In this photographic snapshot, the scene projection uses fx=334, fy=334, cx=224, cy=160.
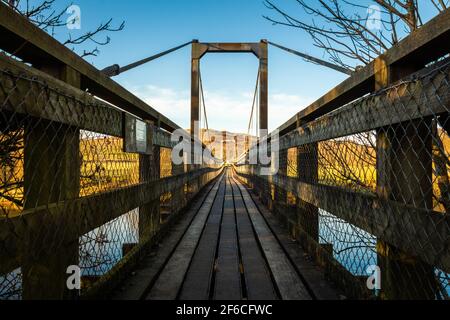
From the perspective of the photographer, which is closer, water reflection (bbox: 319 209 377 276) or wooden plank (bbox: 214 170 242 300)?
wooden plank (bbox: 214 170 242 300)

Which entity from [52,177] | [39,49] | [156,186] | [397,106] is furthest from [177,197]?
[397,106]

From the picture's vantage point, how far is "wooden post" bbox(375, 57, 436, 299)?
117cm

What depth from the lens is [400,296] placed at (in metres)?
Result: 1.28

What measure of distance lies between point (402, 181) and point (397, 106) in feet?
0.96

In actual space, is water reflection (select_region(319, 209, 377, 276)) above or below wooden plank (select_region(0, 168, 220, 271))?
below

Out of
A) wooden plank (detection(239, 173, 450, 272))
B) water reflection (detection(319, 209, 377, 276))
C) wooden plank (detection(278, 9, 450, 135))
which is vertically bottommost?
water reflection (detection(319, 209, 377, 276))

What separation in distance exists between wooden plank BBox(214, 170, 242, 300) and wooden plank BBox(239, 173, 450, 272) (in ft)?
2.61

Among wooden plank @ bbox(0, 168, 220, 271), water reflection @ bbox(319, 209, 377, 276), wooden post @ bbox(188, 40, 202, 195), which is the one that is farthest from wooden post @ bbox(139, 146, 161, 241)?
wooden post @ bbox(188, 40, 202, 195)

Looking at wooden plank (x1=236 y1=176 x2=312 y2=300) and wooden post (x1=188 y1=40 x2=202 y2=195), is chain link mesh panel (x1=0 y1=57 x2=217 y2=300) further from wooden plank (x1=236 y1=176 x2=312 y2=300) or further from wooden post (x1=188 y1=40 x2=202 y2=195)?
wooden post (x1=188 y1=40 x2=202 y2=195)

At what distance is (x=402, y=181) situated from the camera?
122cm

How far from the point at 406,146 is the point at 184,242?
2503 mm

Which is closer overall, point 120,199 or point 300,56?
point 120,199
